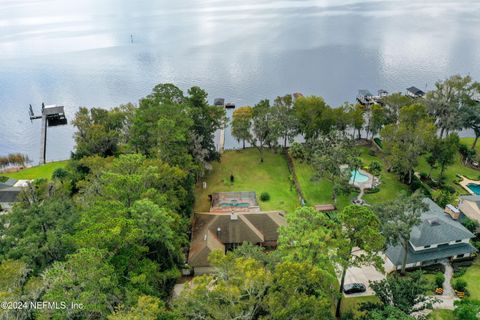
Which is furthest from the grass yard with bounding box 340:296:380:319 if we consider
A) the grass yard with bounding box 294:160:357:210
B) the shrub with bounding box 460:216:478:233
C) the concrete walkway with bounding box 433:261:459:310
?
the grass yard with bounding box 294:160:357:210

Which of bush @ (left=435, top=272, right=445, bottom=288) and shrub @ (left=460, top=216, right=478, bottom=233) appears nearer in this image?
bush @ (left=435, top=272, right=445, bottom=288)

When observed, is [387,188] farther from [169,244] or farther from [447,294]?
[169,244]

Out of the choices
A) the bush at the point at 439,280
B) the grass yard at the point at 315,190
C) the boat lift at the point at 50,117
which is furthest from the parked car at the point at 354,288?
the boat lift at the point at 50,117

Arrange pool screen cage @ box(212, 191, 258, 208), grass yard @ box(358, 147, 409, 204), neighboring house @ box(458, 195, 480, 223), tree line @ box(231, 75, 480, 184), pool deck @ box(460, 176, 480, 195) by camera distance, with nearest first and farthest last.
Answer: neighboring house @ box(458, 195, 480, 223) → pool screen cage @ box(212, 191, 258, 208) → grass yard @ box(358, 147, 409, 204) → pool deck @ box(460, 176, 480, 195) → tree line @ box(231, 75, 480, 184)

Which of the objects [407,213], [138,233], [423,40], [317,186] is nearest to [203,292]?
[138,233]

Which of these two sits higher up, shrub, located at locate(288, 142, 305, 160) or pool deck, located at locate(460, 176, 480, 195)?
shrub, located at locate(288, 142, 305, 160)

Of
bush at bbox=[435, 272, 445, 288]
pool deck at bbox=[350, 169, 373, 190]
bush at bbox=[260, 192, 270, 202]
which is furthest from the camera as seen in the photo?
pool deck at bbox=[350, 169, 373, 190]

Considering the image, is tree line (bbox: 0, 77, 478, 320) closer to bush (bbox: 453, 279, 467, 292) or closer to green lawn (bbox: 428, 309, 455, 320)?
green lawn (bbox: 428, 309, 455, 320)

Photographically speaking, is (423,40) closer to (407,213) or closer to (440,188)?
(440,188)

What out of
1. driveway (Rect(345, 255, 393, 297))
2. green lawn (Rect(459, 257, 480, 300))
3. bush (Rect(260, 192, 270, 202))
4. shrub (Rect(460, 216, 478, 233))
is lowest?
driveway (Rect(345, 255, 393, 297))
